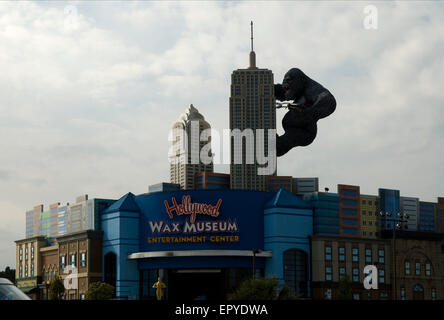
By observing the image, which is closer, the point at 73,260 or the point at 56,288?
the point at 56,288

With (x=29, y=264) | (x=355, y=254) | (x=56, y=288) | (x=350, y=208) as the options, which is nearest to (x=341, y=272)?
(x=355, y=254)

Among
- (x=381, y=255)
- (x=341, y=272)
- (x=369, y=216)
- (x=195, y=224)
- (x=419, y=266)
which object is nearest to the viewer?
(x=195, y=224)

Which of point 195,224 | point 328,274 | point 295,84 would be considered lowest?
point 328,274

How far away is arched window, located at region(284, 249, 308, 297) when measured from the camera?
336ft

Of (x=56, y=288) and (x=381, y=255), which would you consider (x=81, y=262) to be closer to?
(x=56, y=288)

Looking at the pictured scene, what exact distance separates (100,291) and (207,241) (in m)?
15.5

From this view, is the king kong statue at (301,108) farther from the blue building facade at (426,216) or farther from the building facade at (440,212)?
the building facade at (440,212)

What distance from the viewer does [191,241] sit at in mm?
99812

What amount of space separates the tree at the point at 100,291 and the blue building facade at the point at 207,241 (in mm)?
2277

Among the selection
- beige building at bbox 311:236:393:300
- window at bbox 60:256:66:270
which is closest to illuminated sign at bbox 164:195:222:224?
beige building at bbox 311:236:393:300

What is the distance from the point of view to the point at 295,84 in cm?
3303

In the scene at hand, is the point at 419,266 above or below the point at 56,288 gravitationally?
above
